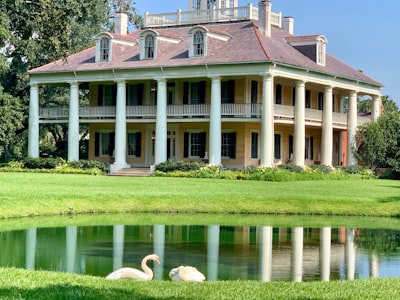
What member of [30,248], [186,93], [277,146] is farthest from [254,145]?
[30,248]

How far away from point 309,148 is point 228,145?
26.3ft

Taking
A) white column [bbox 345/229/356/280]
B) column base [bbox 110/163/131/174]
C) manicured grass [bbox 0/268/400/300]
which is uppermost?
column base [bbox 110/163/131/174]

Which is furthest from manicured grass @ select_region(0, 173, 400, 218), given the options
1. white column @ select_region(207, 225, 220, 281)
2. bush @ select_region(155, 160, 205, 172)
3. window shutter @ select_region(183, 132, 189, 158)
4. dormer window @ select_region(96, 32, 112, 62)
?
dormer window @ select_region(96, 32, 112, 62)

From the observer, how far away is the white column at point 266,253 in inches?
631

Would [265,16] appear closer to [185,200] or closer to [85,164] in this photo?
[85,164]

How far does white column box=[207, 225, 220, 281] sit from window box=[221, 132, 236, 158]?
74.1ft

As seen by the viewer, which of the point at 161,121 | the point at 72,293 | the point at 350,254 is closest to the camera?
the point at 72,293

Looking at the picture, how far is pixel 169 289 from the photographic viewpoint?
11.7m

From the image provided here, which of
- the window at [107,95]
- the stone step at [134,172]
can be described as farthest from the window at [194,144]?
the window at [107,95]

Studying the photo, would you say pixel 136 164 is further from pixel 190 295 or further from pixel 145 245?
pixel 190 295

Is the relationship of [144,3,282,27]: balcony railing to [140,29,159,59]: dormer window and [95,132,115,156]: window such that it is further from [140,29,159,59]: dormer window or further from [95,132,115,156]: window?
[95,132,115,156]: window

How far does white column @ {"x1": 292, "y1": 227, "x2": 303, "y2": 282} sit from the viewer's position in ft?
52.7

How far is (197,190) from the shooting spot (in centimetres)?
3241

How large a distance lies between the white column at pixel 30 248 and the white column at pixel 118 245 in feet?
5.90
